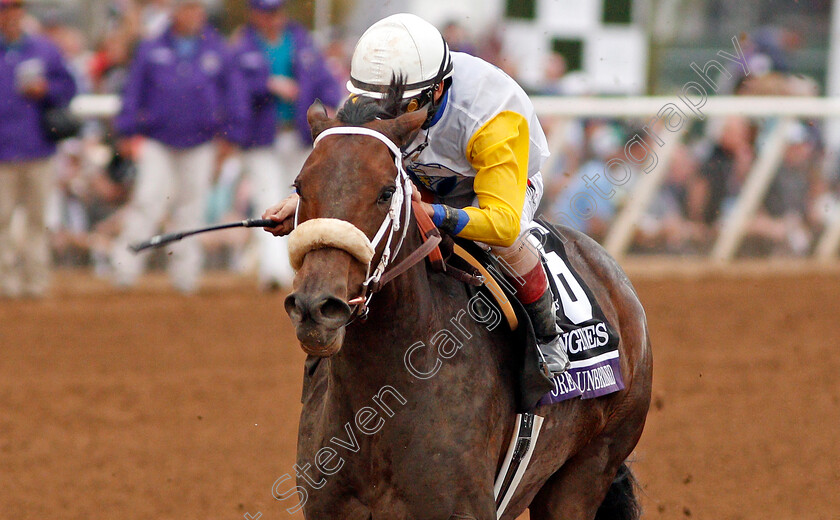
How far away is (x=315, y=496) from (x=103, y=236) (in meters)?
9.21

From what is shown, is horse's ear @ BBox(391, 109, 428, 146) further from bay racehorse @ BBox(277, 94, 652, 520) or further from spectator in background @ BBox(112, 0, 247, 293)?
spectator in background @ BBox(112, 0, 247, 293)

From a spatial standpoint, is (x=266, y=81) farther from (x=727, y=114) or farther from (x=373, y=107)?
(x=373, y=107)

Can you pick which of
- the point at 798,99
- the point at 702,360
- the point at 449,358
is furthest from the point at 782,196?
the point at 449,358

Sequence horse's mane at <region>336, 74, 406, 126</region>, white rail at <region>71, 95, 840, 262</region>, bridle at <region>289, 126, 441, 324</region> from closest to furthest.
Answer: bridle at <region>289, 126, 441, 324</region>, horse's mane at <region>336, 74, 406, 126</region>, white rail at <region>71, 95, 840, 262</region>

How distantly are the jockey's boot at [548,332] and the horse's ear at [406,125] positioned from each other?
805mm

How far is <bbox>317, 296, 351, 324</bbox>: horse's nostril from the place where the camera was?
2.83 m

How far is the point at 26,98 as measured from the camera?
10.4 metres

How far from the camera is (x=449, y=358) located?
11.3 ft

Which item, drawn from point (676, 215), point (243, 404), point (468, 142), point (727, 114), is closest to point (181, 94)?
point (243, 404)

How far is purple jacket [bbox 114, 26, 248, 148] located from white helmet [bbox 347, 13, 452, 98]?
25.0ft

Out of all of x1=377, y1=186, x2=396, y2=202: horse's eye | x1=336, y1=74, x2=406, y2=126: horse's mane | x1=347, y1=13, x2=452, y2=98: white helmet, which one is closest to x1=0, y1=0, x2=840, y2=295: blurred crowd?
x1=347, y1=13, x2=452, y2=98: white helmet

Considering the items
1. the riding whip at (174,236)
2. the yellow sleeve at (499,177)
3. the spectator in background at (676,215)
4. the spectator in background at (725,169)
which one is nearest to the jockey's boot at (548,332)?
the yellow sleeve at (499,177)

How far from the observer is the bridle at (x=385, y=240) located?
2947mm

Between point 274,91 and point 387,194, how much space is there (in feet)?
26.7
